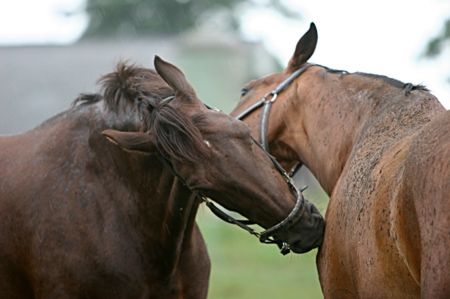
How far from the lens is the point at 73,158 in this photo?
601cm

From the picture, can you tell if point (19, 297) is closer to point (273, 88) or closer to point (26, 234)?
point (26, 234)

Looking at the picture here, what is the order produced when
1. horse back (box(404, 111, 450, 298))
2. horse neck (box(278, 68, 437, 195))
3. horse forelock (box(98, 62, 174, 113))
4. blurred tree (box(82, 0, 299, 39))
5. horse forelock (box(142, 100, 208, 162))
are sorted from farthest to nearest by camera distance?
blurred tree (box(82, 0, 299, 39)), horse forelock (box(98, 62, 174, 113)), horse neck (box(278, 68, 437, 195)), horse forelock (box(142, 100, 208, 162)), horse back (box(404, 111, 450, 298))

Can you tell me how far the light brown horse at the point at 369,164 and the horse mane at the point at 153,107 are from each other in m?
0.79

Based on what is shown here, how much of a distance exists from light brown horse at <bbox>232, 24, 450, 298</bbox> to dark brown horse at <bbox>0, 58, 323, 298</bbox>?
40 centimetres

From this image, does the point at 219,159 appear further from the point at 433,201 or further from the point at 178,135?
the point at 433,201

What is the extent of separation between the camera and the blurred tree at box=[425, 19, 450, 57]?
660 inches

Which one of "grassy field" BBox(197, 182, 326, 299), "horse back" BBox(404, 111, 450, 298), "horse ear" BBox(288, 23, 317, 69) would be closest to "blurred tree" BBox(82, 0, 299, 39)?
"grassy field" BBox(197, 182, 326, 299)

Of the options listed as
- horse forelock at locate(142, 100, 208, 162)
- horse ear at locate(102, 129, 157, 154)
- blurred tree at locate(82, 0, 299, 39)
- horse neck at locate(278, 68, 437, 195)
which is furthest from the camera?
blurred tree at locate(82, 0, 299, 39)

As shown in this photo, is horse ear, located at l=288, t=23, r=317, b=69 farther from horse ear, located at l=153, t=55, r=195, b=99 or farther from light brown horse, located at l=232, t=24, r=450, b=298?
horse ear, located at l=153, t=55, r=195, b=99

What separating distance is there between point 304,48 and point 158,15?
159 feet

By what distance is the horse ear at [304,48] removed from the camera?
20.5 ft

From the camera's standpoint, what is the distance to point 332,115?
6.09 metres

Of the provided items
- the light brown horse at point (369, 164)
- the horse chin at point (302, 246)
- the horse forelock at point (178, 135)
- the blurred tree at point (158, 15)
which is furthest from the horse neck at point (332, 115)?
the blurred tree at point (158, 15)

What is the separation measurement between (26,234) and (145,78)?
111cm
